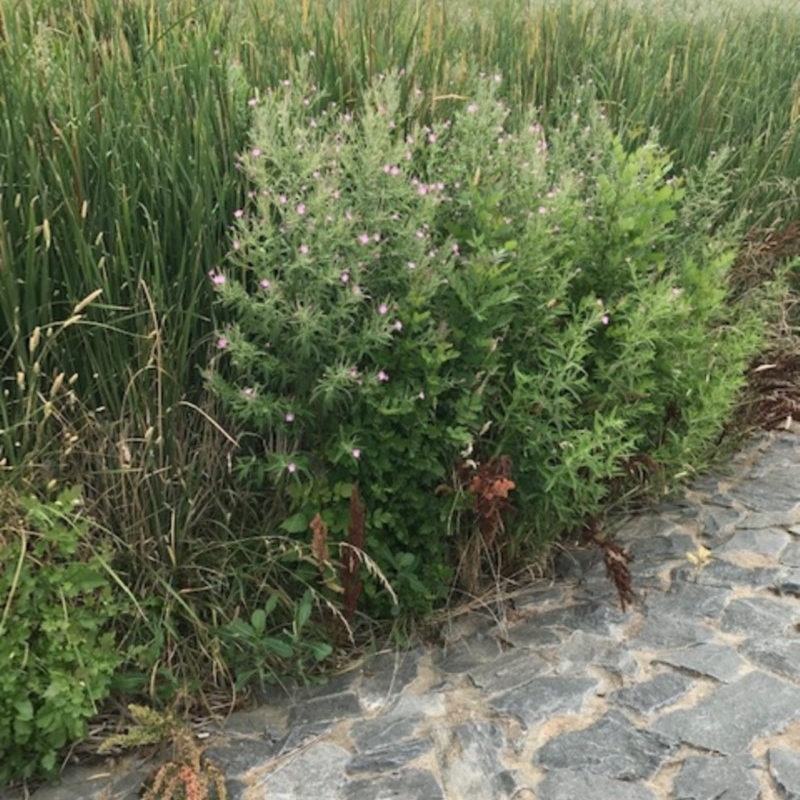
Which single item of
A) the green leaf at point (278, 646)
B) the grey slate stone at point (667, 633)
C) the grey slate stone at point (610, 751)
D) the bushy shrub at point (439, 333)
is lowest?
the grey slate stone at point (667, 633)

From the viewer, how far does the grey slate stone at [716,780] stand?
2424mm

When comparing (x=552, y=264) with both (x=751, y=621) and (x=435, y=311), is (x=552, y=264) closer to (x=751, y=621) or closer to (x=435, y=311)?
(x=435, y=311)

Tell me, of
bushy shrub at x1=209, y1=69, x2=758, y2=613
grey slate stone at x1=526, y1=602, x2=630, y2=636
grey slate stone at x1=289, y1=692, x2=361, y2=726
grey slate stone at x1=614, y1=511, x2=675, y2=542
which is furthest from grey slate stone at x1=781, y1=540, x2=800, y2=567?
grey slate stone at x1=289, y1=692, x2=361, y2=726

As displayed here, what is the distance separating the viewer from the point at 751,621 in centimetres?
312

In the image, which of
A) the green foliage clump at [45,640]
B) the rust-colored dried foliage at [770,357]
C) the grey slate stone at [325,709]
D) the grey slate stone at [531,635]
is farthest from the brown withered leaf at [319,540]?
the rust-colored dried foliage at [770,357]

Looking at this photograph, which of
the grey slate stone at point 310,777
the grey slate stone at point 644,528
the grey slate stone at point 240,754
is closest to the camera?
the grey slate stone at point 310,777

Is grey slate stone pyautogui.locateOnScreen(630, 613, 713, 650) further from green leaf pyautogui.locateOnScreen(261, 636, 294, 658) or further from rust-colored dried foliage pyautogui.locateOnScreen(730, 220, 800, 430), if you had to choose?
rust-colored dried foliage pyautogui.locateOnScreen(730, 220, 800, 430)

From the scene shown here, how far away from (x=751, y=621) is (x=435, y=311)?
1.38m

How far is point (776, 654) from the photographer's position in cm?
294

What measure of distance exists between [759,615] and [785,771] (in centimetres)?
74

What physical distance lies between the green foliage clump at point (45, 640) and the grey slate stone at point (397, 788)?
61cm

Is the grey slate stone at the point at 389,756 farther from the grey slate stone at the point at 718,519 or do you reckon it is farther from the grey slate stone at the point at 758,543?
the grey slate stone at the point at 718,519

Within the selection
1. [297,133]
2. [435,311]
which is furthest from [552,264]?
[297,133]

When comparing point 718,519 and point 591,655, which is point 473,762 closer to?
point 591,655
